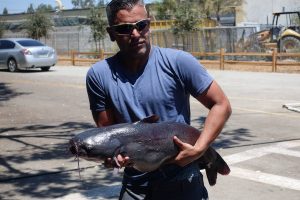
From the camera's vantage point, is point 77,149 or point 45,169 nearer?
point 77,149

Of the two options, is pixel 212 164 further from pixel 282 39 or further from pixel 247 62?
pixel 282 39

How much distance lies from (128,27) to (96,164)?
4.65 meters

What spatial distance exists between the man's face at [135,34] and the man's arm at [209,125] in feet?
1.26

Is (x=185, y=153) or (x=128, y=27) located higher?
(x=128, y=27)

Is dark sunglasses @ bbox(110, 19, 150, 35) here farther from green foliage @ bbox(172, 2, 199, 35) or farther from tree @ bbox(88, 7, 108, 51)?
tree @ bbox(88, 7, 108, 51)

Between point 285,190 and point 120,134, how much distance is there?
390 centimetres

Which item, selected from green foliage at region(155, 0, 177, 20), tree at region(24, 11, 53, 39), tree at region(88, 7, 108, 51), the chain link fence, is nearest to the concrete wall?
green foliage at region(155, 0, 177, 20)

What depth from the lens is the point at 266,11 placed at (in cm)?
5553

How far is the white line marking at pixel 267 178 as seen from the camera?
5926 millimetres

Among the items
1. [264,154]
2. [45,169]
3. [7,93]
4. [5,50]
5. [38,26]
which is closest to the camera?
[45,169]

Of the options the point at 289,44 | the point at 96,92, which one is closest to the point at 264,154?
the point at 96,92

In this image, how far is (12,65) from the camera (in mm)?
24719

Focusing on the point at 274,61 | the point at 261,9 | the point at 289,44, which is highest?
the point at 261,9

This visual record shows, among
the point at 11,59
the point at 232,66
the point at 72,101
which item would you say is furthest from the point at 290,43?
the point at 72,101
